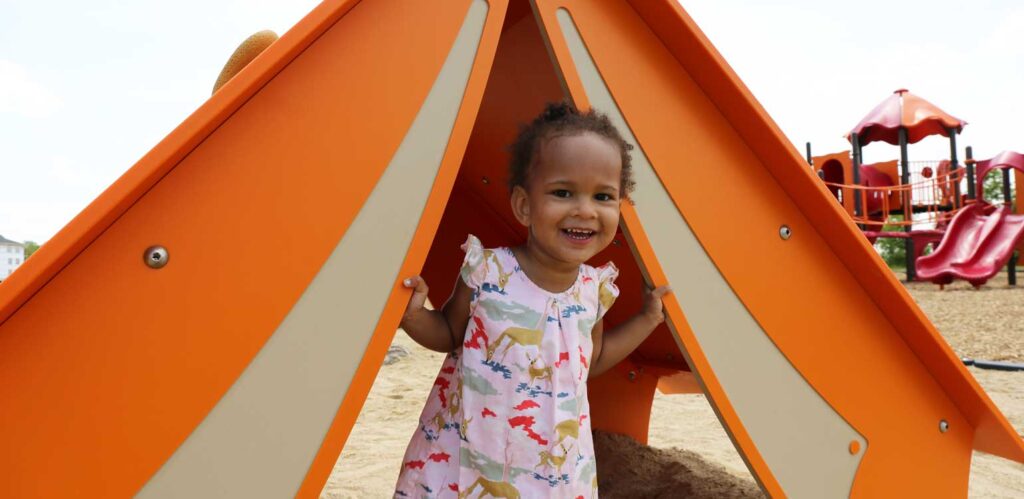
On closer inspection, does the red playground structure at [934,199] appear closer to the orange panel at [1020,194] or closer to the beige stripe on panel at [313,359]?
the orange panel at [1020,194]

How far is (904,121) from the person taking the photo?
1358cm

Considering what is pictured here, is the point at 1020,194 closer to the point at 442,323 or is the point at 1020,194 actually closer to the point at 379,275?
the point at 442,323

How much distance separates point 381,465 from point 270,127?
222 centimetres

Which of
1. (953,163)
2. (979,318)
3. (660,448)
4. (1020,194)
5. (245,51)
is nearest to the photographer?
(245,51)

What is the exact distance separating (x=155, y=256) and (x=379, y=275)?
392 millimetres

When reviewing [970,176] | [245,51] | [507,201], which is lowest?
[245,51]

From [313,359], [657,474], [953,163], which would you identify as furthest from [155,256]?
[953,163]

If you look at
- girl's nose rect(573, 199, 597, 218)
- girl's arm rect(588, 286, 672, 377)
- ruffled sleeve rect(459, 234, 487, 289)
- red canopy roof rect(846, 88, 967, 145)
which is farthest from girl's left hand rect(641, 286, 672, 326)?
red canopy roof rect(846, 88, 967, 145)

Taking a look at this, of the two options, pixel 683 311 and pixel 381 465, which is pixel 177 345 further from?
pixel 381 465

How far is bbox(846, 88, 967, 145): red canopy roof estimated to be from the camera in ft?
43.7

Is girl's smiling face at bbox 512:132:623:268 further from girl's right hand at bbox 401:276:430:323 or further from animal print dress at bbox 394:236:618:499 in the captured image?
Answer: girl's right hand at bbox 401:276:430:323

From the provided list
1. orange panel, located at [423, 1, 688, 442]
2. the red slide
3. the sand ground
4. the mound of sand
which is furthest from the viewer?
the red slide

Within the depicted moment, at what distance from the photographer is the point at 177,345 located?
114 cm

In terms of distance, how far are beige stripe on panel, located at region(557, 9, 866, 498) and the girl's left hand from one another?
1.5 inches
